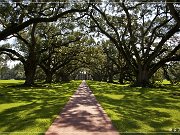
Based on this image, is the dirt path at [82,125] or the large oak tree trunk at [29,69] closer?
the dirt path at [82,125]

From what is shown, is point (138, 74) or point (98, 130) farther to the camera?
point (138, 74)

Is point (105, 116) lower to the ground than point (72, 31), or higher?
lower

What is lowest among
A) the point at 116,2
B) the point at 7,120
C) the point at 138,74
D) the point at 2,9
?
the point at 7,120

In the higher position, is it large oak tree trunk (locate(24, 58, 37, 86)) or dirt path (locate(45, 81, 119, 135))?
large oak tree trunk (locate(24, 58, 37, 86))

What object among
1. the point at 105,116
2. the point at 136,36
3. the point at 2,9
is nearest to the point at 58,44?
the point at 136,36

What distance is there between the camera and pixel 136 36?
37.5m

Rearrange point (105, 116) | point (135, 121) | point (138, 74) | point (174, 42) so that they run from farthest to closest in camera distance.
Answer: point (174, 42) < point (138, 74) < point (105, 116) < point (135, 121)

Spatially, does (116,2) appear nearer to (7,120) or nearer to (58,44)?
(58,44)

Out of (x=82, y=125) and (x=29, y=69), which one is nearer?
(x=82, y=125)

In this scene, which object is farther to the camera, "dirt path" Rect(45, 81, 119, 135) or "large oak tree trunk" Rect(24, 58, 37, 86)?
"large oak tree trunk" Rect(24, 58, 37, 86)

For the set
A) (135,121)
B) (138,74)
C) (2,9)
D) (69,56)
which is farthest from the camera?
(69,56)

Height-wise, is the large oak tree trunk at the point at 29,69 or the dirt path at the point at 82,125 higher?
the large oak tree trunk at the point at 29,69

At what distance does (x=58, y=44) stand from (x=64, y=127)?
3564cm

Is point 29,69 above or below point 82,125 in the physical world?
above
